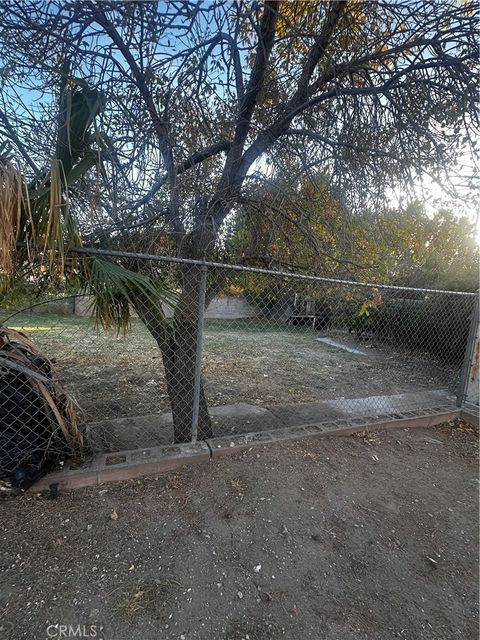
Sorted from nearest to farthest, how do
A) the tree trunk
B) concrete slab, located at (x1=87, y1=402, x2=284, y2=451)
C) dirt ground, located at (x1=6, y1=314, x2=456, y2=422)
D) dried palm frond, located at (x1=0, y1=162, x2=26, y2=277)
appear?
dried palm frond, located at (x1=0, y1=162, x2=26, y2=277)
the tree trunk
concrete slab, located at (x1=87, y1=402, x2=284, y2=451)
dirt ground, located at (x1=6, y1=314, x2=456, y2=422)

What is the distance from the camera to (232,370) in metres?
5.64

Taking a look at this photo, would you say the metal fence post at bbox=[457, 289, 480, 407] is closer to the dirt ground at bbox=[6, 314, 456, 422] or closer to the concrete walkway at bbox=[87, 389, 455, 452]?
the concrete walkway at bbox=[87, 389, 455, 452]

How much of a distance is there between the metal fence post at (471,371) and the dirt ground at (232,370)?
4.03ft

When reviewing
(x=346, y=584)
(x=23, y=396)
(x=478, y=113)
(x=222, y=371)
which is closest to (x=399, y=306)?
(x=222, y=371)

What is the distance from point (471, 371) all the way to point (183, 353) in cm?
338

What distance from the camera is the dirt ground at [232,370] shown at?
4.17 metres

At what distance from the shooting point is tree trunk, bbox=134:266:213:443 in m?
2.62

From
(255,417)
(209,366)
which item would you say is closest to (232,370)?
(209,366)

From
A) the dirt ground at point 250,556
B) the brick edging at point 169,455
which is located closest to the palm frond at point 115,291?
the brick edging at point 169,455

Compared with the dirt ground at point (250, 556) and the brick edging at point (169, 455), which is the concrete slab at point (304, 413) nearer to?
the brick edging at point (169, 455)

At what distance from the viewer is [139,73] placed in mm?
2361
